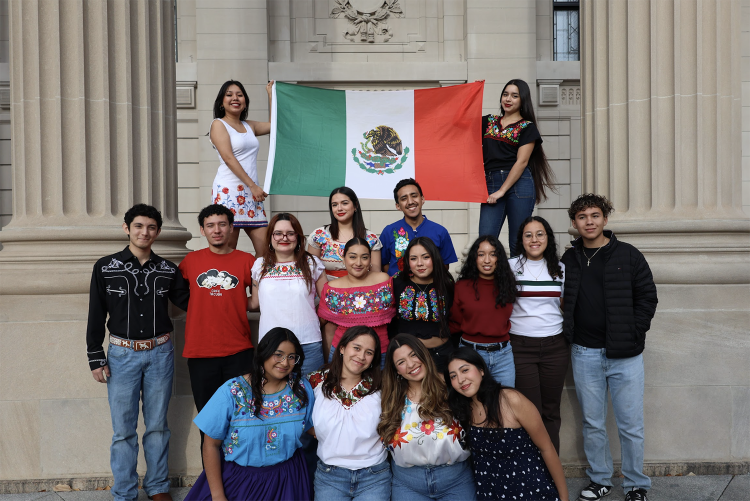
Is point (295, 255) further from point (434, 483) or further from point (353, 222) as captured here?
point (434, 483)

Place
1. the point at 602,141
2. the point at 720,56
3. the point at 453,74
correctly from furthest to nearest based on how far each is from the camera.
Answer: the point at 453,74, the point at 602,141, the point at 720,56

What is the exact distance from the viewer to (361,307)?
4.58 meters

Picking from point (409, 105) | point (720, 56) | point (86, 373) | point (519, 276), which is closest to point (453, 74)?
point (409, 105)

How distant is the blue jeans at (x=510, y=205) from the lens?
19.2ft

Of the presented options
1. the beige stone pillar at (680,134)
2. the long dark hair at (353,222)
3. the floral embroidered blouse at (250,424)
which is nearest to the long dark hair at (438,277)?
the long dark hair at (353,222)

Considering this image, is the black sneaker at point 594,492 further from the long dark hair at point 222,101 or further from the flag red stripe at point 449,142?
the long dark hair at point 222,101

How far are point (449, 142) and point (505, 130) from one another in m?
0.66

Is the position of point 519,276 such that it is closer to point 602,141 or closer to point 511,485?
point 511,485

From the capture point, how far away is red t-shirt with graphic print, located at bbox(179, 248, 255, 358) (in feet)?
15.4

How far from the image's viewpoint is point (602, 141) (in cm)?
636

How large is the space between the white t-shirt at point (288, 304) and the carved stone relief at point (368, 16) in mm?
7551

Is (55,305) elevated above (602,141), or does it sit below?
below

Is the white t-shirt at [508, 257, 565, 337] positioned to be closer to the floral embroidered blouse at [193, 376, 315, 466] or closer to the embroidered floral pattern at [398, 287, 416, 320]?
the embroidered floral pattern at [398, 287, 416, 320]

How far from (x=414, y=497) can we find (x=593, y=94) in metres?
4.34
